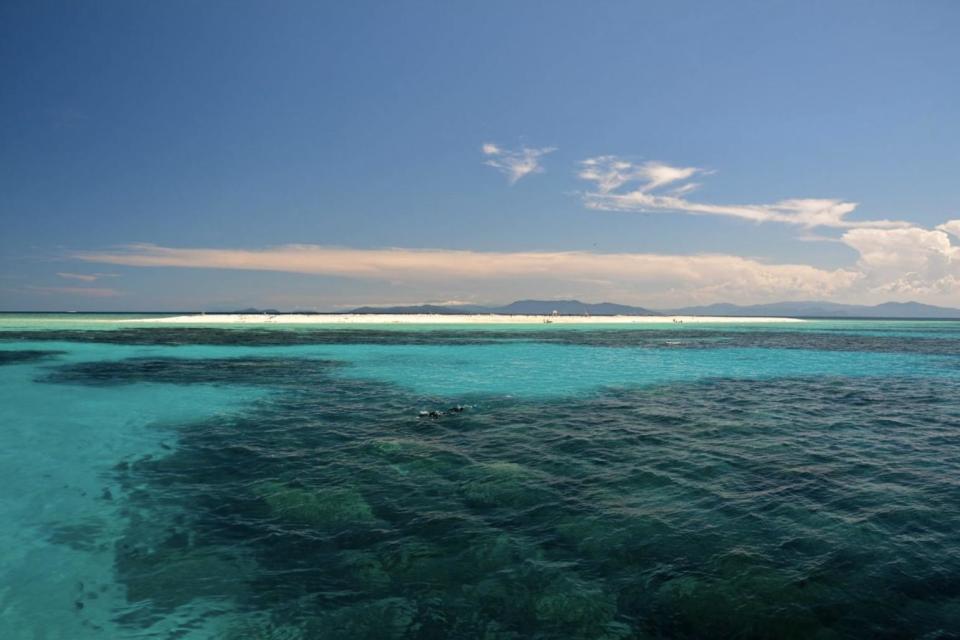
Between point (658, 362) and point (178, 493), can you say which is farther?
point (658, 362)

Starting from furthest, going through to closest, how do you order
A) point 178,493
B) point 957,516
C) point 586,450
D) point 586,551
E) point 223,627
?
point 586,450 < point 178,493 < point 957,516 < point 586,551 < point 223,627

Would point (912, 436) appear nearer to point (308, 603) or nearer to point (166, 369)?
point (308, 603)

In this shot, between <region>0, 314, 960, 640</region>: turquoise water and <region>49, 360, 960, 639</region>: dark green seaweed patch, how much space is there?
6 cm

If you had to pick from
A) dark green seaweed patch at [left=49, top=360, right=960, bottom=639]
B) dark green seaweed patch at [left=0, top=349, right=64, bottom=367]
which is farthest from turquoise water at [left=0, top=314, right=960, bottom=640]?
dark green seaweed patch at [left=0, top=349, right=64, bottom=367]

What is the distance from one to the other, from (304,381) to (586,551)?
27242 millimetres

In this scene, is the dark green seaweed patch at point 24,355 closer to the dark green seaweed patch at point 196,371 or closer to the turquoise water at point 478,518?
the dark green seaweed patch at point 196,371

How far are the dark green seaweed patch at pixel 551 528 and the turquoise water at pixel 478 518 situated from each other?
0.06 m

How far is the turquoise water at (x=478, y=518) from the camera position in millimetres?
8414

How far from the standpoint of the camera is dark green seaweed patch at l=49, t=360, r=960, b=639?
27.5 feet

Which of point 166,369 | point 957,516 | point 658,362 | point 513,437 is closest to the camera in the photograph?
point 957,516

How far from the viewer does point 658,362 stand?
154ft

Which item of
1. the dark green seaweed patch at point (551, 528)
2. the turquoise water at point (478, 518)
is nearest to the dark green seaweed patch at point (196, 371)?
the turquoise water at point (478, 518)

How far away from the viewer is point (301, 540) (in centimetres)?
1086

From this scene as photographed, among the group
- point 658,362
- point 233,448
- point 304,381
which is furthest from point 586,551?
point 658,362
